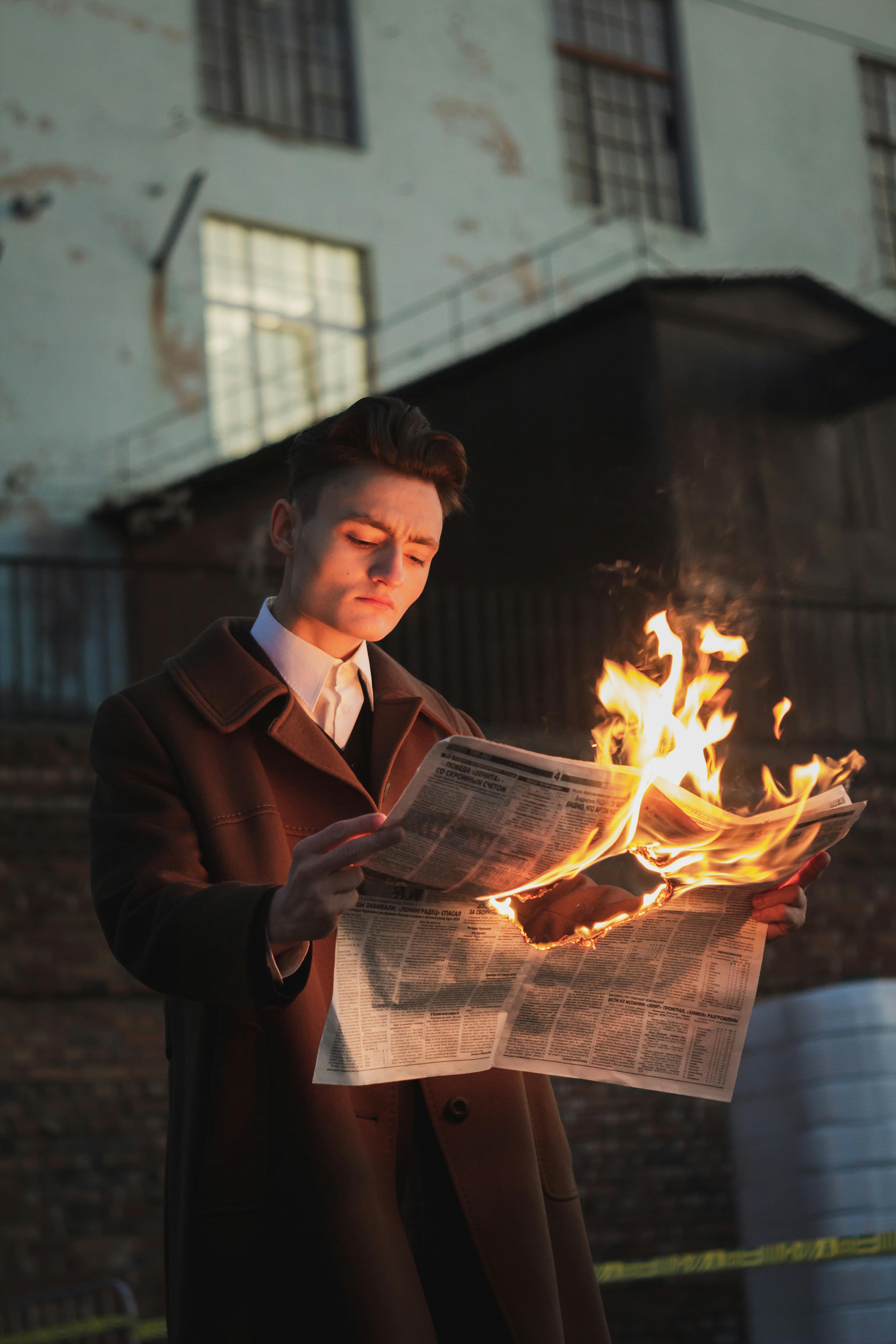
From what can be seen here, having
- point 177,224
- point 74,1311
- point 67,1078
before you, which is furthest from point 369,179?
point 74,1311

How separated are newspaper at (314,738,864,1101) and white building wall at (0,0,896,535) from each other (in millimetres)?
11389

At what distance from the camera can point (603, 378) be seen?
474 inches

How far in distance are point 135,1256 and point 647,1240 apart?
314cm

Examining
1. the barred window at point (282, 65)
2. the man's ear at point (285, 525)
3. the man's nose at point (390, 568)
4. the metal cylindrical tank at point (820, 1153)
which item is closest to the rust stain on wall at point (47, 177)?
the barred window at point (282, 65)

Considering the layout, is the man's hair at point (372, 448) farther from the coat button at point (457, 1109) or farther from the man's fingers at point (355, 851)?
the coat button at point (457, 1109)

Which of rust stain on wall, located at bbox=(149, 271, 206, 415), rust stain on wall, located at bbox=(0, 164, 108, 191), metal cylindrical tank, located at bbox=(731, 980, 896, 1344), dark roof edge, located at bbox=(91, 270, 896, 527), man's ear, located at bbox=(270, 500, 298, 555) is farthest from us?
rust stain on wall, located at bbox=(149, 271, 206, 415)

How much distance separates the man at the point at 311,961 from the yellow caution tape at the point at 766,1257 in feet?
11.0

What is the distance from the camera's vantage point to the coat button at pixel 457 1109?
7.82 feet

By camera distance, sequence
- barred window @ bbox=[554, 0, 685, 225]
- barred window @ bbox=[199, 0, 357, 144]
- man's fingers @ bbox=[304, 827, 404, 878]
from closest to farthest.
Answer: man's fingers @ bbox=[304, 827, 404, 878]
barred window @ bbox=[199, 0, 357, 144]
barred window @ bbox=[554, 0, 685, 225]

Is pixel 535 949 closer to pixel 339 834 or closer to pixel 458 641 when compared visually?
pixel 339 834

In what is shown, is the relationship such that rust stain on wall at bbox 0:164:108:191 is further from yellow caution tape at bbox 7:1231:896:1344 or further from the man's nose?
the man's nose

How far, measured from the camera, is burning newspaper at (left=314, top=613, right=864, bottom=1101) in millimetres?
2119

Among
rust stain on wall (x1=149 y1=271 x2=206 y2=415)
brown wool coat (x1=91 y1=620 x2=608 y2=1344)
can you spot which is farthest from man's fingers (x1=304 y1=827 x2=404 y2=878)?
rust stain on wall (x1=149 y1=271 x2=206 y2=415)

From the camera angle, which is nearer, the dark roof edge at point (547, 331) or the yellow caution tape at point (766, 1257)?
the yellow caution tape at point (766, 1257)
